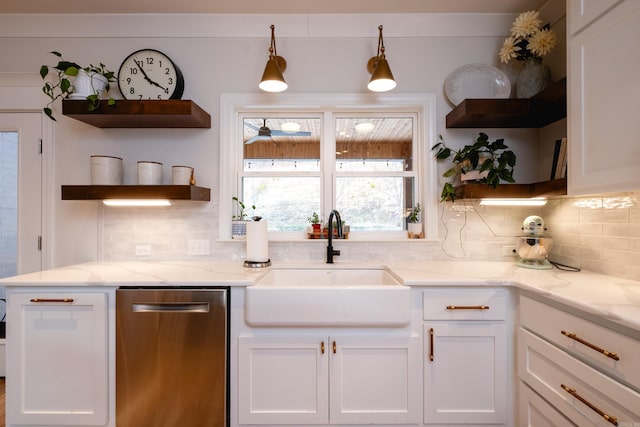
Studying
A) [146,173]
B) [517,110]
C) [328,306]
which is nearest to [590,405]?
[328,306]

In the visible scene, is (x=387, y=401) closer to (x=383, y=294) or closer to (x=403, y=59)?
(x=383, y=294)

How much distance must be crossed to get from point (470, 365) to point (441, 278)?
0.46m

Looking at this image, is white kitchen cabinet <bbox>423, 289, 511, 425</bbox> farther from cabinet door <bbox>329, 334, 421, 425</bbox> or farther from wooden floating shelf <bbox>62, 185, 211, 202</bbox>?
wooden floating shelf <bbox>62, 185, 211, 202</bbox>

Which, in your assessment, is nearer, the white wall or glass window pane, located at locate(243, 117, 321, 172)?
the white wall

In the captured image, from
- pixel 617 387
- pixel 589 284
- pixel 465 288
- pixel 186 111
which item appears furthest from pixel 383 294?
pixel 186 111

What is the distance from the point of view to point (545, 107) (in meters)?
1.73

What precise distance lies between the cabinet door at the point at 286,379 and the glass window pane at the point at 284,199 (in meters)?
0.96

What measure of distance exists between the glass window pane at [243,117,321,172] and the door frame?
139cm

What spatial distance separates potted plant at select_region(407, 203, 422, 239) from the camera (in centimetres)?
215

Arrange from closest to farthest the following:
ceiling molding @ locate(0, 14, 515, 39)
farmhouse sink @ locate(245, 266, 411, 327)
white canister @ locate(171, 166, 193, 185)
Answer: farmhouse sink @ locate(245, 266, 411, 327) → white canister @ locate(171, 166, 193, 185) → ceiling molding @ locate(0, 14, 515, 39)

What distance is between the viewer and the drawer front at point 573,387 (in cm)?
95

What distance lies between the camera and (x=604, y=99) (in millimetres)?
1257

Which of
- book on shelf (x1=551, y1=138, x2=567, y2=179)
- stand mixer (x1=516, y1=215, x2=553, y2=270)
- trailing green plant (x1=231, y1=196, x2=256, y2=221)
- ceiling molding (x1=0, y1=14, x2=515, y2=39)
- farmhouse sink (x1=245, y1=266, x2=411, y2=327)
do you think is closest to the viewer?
farmhouse sink (x1=245, y1=266, x2=411, y2=327)

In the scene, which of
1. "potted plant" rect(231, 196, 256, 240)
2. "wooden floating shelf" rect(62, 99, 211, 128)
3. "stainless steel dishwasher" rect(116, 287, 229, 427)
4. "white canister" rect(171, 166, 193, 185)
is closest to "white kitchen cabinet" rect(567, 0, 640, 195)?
"stainless steel dishwasher" rect(116, 287, 229, 427)
